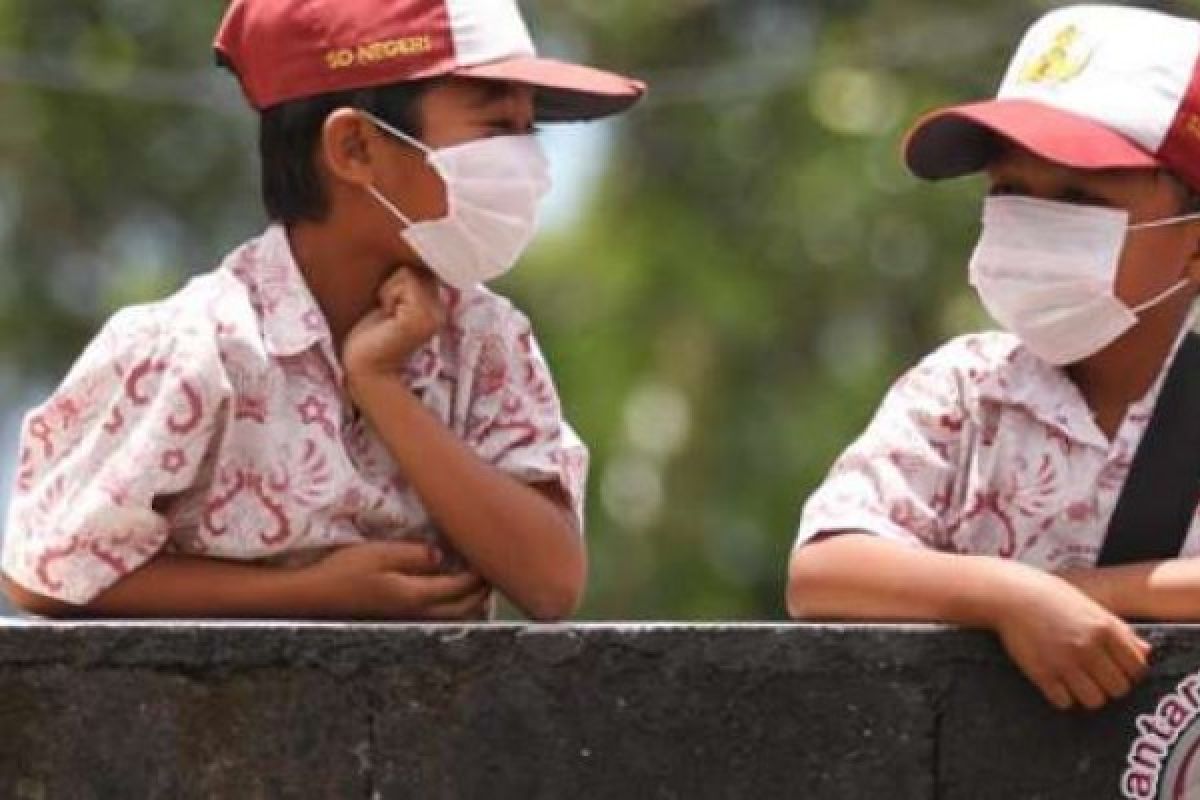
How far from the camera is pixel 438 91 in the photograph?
557cm

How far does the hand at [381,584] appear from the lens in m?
5.41

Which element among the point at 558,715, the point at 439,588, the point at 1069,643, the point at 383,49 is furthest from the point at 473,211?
the point at 1069,643

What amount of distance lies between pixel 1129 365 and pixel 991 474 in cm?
24

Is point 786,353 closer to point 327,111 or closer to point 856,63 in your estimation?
point 856,63

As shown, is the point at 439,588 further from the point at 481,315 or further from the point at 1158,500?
the point at 1158,500

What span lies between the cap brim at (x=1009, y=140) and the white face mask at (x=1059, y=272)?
0.08 m

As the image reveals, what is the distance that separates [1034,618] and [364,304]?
0.97 meters

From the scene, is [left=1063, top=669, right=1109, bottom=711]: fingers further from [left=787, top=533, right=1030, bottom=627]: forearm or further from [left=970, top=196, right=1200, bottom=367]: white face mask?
[left=970, top=196, right=1200, bottom=367]: white face mask

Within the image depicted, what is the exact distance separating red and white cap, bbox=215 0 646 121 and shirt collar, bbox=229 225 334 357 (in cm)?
19

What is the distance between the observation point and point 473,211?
18.2 ft

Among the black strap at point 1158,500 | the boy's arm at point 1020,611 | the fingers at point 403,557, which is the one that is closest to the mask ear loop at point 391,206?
the fingers at point 403,557

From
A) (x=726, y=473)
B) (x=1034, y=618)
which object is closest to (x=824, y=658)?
(x=1034, y=618)

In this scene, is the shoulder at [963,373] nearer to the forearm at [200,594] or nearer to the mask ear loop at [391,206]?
the mask ear loop at [391,206]

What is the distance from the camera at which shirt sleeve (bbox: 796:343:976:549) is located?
214 inches
